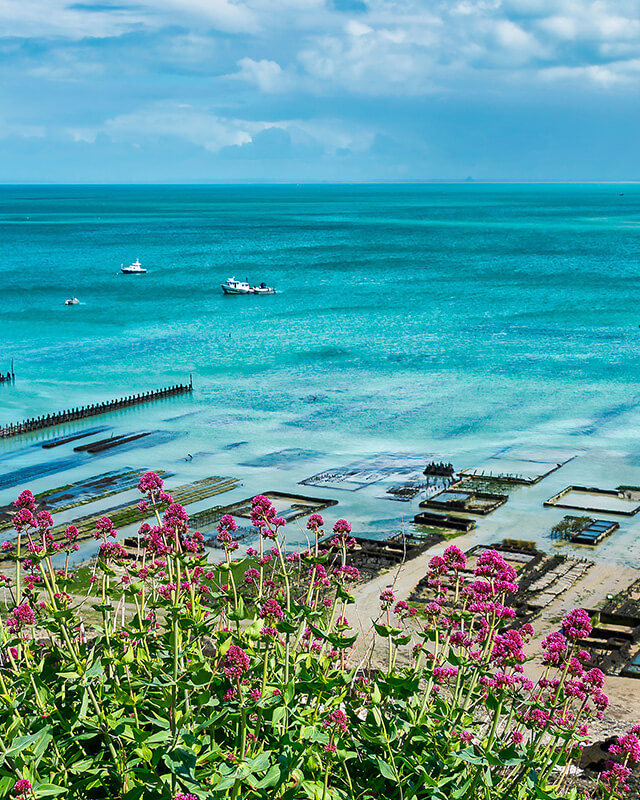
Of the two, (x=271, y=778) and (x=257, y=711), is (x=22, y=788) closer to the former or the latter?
(x=271, y=778)

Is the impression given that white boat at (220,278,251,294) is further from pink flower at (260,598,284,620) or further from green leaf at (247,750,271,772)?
green leaf at (247,750,271,772)

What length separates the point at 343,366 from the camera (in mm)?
62469

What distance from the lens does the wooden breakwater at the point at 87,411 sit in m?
45.0

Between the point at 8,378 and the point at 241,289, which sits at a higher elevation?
the point at 241,289

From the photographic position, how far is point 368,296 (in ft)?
327

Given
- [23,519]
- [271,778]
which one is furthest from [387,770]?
[23,519]

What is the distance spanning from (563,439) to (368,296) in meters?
58.1

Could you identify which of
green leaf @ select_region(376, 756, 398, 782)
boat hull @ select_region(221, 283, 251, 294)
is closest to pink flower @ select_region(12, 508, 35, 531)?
green leaf @ select_region(376, 756, 398, 782)

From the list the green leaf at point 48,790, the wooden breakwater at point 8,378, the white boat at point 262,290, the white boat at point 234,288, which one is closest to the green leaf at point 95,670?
the green leaf at point 48,790

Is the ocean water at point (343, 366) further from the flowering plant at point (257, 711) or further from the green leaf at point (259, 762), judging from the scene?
the green leaf at point (259, 762)

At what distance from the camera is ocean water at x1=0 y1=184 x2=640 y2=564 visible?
39.6m

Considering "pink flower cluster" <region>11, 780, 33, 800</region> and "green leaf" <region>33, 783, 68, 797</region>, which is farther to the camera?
"green leaf" <region>33, 783, 68, 797</region>

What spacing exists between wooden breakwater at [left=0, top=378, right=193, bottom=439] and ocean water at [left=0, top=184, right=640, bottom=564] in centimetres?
106

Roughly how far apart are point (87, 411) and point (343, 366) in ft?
65.3
